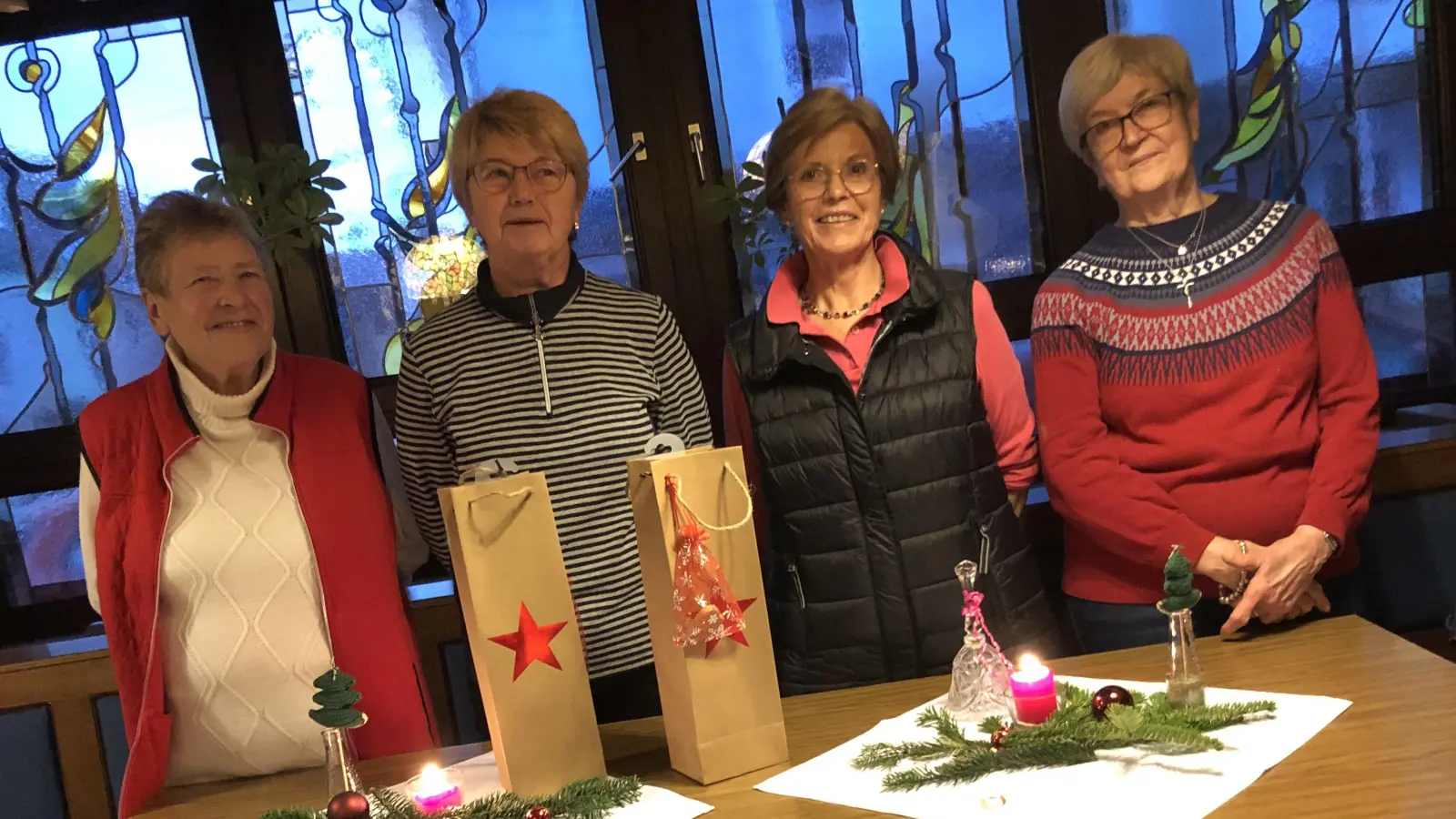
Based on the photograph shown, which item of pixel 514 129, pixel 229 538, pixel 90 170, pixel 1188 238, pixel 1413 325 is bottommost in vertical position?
pixel 1413 325

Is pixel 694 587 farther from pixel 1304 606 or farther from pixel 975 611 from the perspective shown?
pixel 1304 606

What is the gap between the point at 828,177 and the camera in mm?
1956

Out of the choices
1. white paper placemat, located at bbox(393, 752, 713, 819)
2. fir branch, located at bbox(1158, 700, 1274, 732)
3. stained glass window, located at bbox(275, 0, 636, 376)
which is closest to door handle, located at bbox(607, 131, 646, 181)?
stained glass window, located at bbox(275, 0, 636, 376)

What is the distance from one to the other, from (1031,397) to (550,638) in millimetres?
2085

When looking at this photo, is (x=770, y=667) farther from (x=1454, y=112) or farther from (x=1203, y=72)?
(x=1454, y=112)

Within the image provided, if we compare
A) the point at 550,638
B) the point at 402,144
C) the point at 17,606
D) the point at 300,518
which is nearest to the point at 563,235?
the point at 300,518

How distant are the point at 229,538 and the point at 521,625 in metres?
0.74

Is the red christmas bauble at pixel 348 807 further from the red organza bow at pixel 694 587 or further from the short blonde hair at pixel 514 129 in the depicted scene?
the short blonde hair at pixel 514 129

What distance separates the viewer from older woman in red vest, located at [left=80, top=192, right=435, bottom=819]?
176 cm

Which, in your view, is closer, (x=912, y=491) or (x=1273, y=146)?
(x=912, y=491)

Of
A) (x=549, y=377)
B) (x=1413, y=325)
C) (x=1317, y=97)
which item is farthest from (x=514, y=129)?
(x=1413, y=325)

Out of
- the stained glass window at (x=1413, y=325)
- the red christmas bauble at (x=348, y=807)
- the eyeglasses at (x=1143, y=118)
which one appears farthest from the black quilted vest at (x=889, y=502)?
the stained glass window at (x=1413, y=325)

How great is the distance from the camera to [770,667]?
53.2 inches

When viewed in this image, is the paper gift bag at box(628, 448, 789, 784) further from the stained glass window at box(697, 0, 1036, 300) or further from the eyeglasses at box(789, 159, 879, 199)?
the stained glass window at box(697, 0, 1036, 300)
